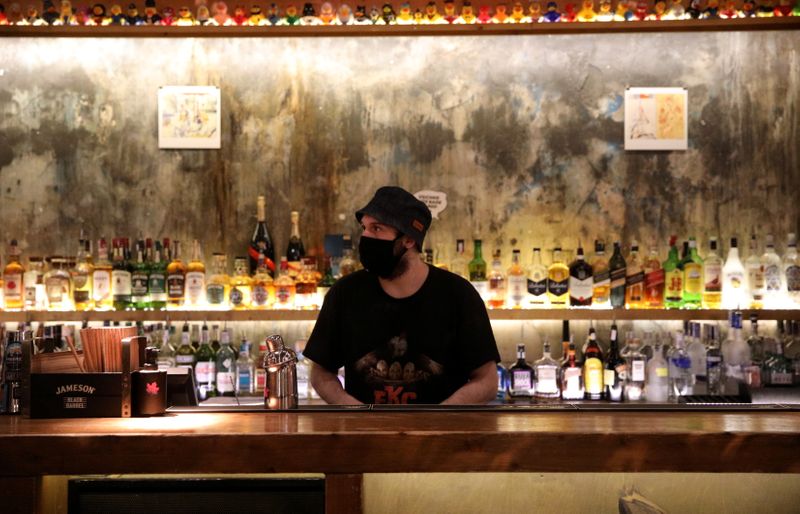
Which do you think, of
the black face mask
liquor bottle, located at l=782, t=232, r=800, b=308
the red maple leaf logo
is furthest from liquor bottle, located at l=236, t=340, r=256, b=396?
liquor bottle, located at l=782, t=232, r=800, b=308

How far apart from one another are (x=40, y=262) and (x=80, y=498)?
257 cm

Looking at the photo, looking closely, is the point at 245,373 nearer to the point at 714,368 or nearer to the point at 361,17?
the point at 361,17

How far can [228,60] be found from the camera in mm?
4117

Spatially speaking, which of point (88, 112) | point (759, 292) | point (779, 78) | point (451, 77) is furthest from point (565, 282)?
point (88, 112)

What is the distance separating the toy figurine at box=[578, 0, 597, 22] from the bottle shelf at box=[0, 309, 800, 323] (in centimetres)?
136

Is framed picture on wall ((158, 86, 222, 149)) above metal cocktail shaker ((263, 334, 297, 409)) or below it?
above

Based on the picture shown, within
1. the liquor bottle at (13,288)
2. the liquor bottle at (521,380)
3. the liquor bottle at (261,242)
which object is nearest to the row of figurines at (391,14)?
the liquor bottle at (261,242)

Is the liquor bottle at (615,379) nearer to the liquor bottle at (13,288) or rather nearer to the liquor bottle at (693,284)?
the liquor bottle at (693,284)

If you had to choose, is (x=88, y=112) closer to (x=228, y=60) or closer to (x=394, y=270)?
(x=228, y=60)

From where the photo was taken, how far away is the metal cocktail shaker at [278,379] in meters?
2.13

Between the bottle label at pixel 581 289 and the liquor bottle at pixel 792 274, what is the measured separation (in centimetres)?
92

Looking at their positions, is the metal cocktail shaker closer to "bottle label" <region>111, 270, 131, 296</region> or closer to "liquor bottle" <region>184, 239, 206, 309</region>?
"liquor bottle" <region>184, 239, 206, 309</region>

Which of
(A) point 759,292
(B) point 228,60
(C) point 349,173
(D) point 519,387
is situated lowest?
(D) point 519,387

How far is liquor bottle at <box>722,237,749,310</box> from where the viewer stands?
152 inches
